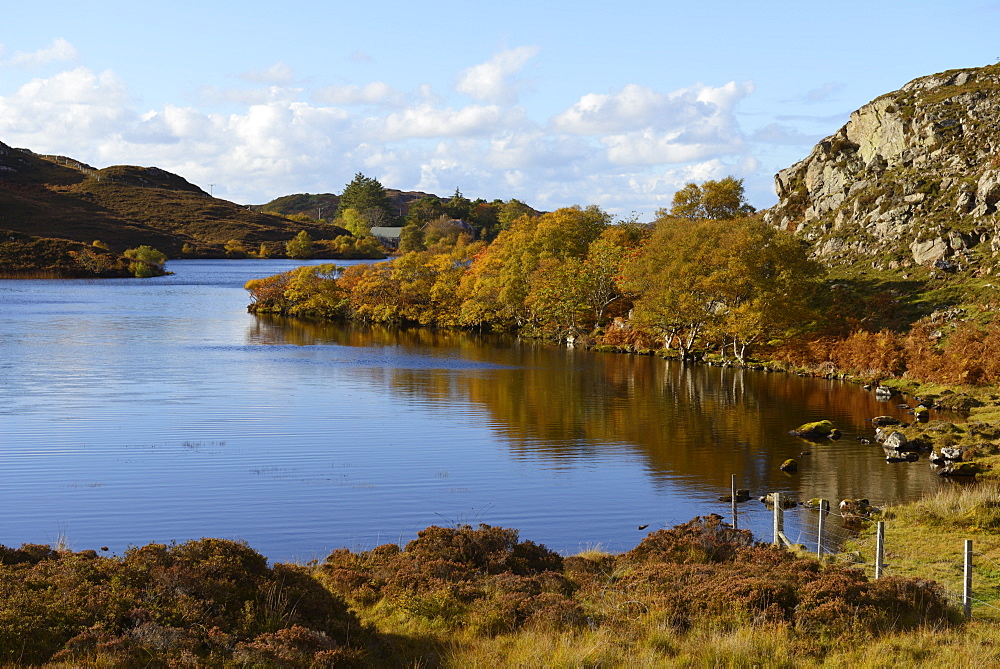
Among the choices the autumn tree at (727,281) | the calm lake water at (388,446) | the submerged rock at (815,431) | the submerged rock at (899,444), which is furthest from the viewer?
the autumn tree at (727,281)

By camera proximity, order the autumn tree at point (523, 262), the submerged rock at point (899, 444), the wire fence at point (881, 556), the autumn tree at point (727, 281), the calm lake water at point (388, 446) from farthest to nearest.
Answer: the autumn tree at point (523, 262)
the autumn tree at point (727, 281)
the submerged rock at point (899, 444)
the calm lake water at point (388, 446)
the wire fence at point (881, 556)

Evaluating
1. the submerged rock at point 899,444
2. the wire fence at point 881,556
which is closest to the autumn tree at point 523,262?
the submerged rock at point 899,444

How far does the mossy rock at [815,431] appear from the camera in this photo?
4388 cm

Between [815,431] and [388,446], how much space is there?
2219 centimetres

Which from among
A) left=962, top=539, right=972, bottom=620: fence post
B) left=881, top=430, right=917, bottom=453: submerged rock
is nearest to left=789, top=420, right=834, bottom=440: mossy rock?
left=881, top=430, right=917, bottom=453: submerged rock

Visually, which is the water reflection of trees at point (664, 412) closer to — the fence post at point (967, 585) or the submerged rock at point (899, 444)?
the submerged rock at point (899, 444)

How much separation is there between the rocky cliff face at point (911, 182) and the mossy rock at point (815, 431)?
35.7 metres

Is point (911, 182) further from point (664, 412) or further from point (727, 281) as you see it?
point (664, 412)

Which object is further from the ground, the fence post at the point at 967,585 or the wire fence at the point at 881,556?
the fence post at the point at 967,585

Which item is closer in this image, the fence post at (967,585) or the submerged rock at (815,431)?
the fence post at (967,585)

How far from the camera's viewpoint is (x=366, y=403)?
53219mm

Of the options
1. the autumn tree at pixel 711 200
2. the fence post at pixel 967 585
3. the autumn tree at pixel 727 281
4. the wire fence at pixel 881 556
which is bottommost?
the wire fence at pixel 881 556

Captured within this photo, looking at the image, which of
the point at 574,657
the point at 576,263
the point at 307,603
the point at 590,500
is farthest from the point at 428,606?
the point at 576,263

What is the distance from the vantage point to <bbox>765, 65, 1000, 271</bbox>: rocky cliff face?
7644 centimetres
